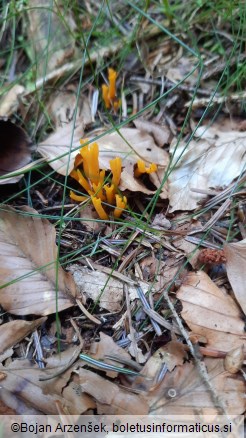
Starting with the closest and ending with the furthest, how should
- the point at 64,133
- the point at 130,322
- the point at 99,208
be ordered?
the point at 130,322 → the point at 99,208 → the point at 64,133

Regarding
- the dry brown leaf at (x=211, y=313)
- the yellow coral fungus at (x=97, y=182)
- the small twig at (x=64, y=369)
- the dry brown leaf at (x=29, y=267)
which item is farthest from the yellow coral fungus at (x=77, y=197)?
the small twig at (x=64, y=369)

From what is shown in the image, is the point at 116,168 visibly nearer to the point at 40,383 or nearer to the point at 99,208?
the point at 99,208

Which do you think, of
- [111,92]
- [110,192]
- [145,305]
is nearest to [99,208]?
[110,192]

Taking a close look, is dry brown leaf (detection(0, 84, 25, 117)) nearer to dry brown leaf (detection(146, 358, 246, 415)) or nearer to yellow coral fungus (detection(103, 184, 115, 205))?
yellow coral fungus (detection(103, 184, 115, 205))

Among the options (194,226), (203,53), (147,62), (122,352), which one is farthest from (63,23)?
(122,352)

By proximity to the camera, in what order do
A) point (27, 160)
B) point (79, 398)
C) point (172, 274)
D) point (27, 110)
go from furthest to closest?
1. point (27, 110)
2. point (27, 160)
3. point (172, 274)
4. point (79, 398)

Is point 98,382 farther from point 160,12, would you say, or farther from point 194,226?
point 160,12
